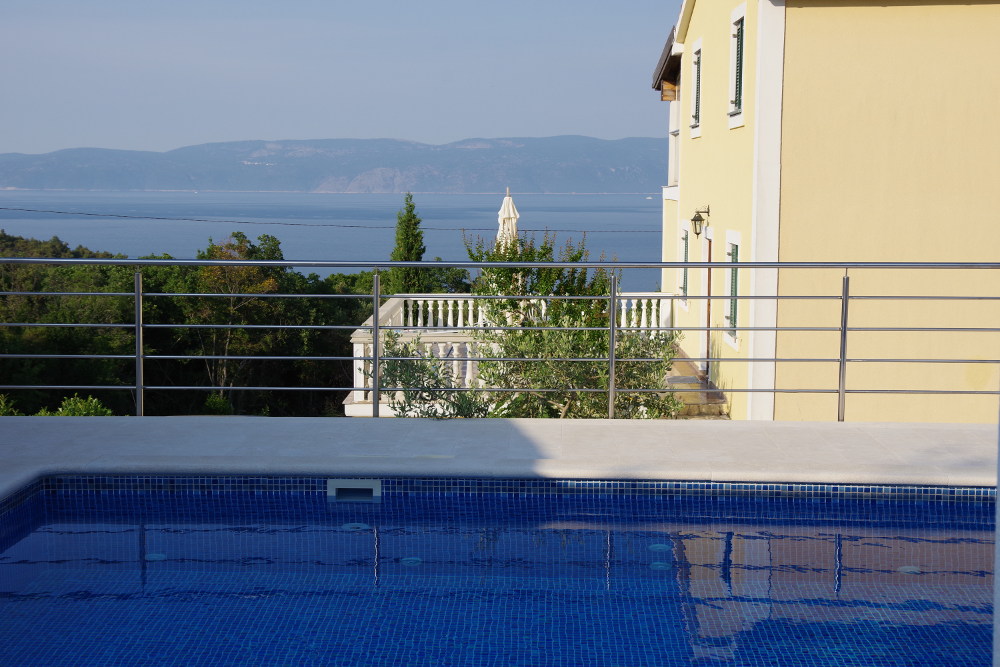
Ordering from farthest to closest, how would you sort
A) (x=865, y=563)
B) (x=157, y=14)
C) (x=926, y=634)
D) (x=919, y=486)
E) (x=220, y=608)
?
(x=157, y=14) < (x=919, y=486) < (x=865, y=563) < (x=220, y=608) < (x=926, y=634)

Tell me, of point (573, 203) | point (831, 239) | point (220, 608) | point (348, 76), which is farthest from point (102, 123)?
point (573, 203)

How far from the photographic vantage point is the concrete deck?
5.73 m

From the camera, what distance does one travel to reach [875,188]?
11.0 meters

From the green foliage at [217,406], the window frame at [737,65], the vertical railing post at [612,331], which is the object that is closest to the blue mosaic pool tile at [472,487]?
the vertical railing post at [612,331]

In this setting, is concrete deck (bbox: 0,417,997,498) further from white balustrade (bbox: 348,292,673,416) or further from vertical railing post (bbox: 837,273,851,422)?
white balustrade (bbox: 348,292,673,416)

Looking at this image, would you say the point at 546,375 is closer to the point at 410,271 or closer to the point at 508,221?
the point at 508,221

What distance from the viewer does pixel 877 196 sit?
36.2 ft

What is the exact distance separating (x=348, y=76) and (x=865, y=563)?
62347 mm

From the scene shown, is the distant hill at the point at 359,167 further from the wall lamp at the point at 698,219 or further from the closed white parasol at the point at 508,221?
the wall lamp at the point at 698,219

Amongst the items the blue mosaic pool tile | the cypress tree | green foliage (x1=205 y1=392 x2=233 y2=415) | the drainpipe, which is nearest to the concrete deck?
the blue mosaic pool tile

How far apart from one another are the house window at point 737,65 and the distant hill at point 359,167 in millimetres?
116321

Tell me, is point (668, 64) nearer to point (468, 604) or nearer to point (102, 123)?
point (468, 604)

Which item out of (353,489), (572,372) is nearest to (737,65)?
(572,372)

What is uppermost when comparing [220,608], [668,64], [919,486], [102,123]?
[102,123]
